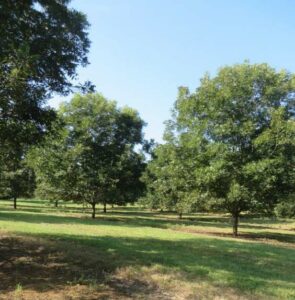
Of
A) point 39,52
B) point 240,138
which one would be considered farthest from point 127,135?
point 39,52

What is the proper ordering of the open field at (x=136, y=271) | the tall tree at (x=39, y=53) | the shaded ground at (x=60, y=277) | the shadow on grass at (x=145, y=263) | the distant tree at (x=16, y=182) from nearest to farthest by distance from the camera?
the shaded ground at (x=60, y=277) < the open field at (x=136, y=271) < the shadow on grass at (x=145, y=263) < the tall tree at (x=39, y=53) < the distant tree at (x=16, y=182)

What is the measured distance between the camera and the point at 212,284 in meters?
8.39

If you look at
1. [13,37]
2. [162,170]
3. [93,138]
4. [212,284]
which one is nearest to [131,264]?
[212,284]

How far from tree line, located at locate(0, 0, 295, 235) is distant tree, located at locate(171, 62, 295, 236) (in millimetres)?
52

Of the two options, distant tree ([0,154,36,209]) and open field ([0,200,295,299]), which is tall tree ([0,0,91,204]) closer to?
open field ([0,200,295,299])

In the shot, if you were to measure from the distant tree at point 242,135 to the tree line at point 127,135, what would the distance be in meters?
0.05

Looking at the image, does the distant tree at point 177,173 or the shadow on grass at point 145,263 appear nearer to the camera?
the shadow on grass at point 145,263

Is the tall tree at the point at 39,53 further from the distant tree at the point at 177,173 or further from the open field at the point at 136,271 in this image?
the distant tree at the point at 177,173

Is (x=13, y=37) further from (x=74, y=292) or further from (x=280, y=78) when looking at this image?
(x=280, y=78)

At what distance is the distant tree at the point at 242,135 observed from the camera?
20766 millimetres

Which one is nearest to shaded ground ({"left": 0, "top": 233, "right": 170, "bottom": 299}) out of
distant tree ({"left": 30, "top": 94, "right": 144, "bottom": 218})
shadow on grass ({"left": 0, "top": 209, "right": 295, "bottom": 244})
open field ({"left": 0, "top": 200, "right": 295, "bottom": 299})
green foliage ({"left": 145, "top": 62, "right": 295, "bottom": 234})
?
open field ({"left": 0, "top": 200, "right": 295, "bottom": 299})

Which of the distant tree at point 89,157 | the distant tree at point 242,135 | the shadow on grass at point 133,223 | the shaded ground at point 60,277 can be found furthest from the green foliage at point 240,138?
the distant tree at point 89,157

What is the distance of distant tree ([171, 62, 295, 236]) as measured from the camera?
20.8 meters

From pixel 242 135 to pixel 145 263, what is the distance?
40.9 ft
